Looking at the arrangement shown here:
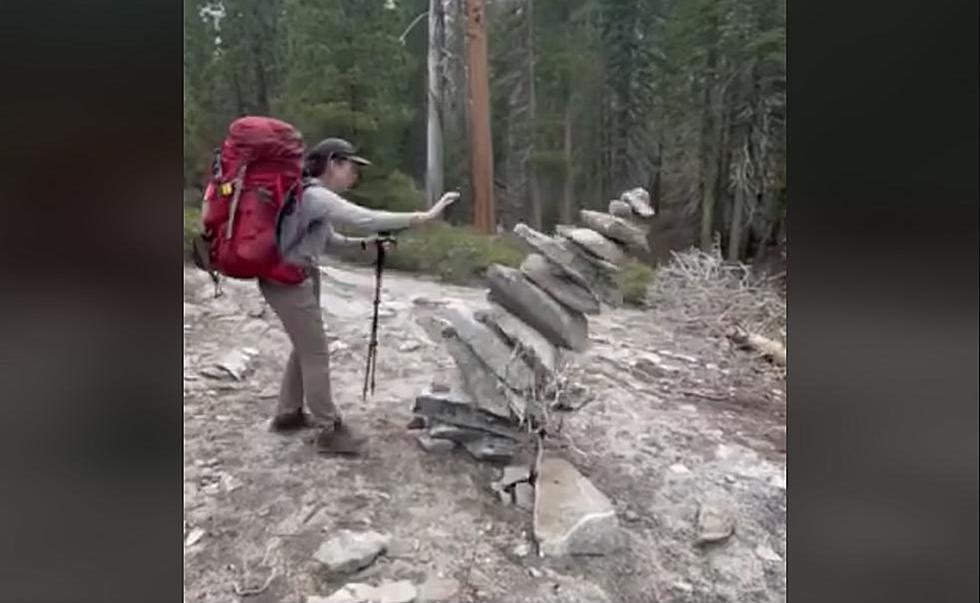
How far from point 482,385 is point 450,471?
130 millimetres

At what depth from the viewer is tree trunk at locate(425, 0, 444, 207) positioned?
124 centimetres

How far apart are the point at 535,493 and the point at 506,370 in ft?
0.59

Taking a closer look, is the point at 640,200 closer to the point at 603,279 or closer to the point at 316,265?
the point at 603,279

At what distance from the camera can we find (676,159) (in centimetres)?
124

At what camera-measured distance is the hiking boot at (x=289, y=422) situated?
1.23 meters

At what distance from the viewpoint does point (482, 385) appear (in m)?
1.26

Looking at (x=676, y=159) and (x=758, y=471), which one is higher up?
(x=676, y=159)

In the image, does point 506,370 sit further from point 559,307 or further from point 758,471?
point 758,471

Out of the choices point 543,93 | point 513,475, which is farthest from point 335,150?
point 513,475
